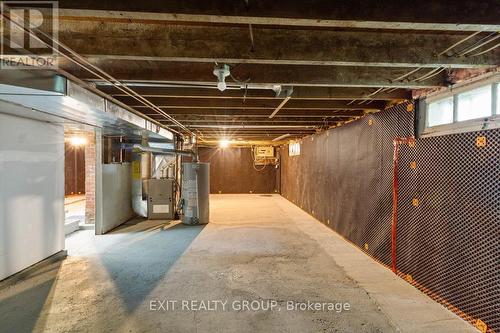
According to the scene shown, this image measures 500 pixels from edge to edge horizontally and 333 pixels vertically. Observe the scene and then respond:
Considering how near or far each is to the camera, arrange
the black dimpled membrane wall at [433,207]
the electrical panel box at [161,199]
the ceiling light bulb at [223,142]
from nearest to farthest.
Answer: the black dimpled membrane wall at [433,207]
the electrical panel box at [161,199]
the ceiling light bulb at [223,142]

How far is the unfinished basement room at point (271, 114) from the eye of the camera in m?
1.84

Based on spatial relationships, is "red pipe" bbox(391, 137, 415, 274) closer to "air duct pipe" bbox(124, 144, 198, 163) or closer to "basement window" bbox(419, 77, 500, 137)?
"basement window" bbox(419, 77, 500, 137)

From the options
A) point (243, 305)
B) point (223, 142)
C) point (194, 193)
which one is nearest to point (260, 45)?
point (243, 305)

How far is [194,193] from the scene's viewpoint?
18.3ft

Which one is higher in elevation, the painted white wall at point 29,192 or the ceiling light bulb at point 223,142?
the ceiling light bulb at point 223,142

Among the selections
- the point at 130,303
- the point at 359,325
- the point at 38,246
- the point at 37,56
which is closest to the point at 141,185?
the point at 38,246

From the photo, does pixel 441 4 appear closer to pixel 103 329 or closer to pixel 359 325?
pixel 359 325

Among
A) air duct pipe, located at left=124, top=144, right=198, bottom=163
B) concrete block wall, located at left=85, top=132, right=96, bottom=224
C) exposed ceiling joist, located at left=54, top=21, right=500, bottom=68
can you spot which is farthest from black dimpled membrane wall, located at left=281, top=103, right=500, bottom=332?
concrete block wall, located at left=85, top=132, right=96, bottom=224

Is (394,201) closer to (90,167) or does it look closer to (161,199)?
(161,199)

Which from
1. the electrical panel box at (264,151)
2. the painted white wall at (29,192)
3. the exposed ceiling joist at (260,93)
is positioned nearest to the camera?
the painted white wall at (29,192)

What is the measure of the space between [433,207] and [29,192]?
14.1 feet

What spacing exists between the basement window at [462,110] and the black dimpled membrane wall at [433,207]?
78 millimetres

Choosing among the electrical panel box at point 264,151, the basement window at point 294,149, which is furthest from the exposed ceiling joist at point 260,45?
the electrical panel box at point 264,151

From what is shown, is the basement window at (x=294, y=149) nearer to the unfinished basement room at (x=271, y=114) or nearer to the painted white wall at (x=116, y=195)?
the unfinished basement room at (x=271, y=114)
